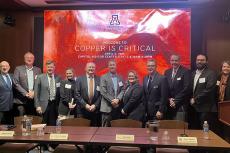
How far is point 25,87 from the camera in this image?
5688 millimetres

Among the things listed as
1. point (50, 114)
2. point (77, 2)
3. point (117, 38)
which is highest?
point (77, 2)

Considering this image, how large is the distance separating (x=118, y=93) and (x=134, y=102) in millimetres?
352

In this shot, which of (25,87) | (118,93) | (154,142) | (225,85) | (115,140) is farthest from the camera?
(25,87)

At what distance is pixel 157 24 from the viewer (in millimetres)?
6207

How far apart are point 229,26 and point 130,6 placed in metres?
2.00

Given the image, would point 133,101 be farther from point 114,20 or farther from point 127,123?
point 114,20

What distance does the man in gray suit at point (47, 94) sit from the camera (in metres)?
5.52

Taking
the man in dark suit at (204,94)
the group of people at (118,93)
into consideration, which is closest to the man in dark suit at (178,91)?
the group of people at (118,93)

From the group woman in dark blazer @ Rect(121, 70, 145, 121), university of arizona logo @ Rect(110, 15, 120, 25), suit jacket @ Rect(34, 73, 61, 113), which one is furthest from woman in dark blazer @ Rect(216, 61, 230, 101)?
Answer: suit jacket @ Rect(34, 73, 61, 113)

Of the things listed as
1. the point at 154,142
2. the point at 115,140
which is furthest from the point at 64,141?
the point at 154,142

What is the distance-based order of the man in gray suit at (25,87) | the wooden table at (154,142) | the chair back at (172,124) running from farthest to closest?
1. the man in gray suit at (25,87)
2. the chair back at (172,124)
3. the wooden table at (154,142)

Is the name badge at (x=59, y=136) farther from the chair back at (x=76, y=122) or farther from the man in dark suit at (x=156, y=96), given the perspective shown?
the man in dark suit at (x=156, y=96)

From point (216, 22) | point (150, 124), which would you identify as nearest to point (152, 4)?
point (216, 22)

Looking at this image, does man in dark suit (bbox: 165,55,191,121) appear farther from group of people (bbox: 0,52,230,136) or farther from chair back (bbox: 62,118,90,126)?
chair back (bbox: 62,118,90,126)
